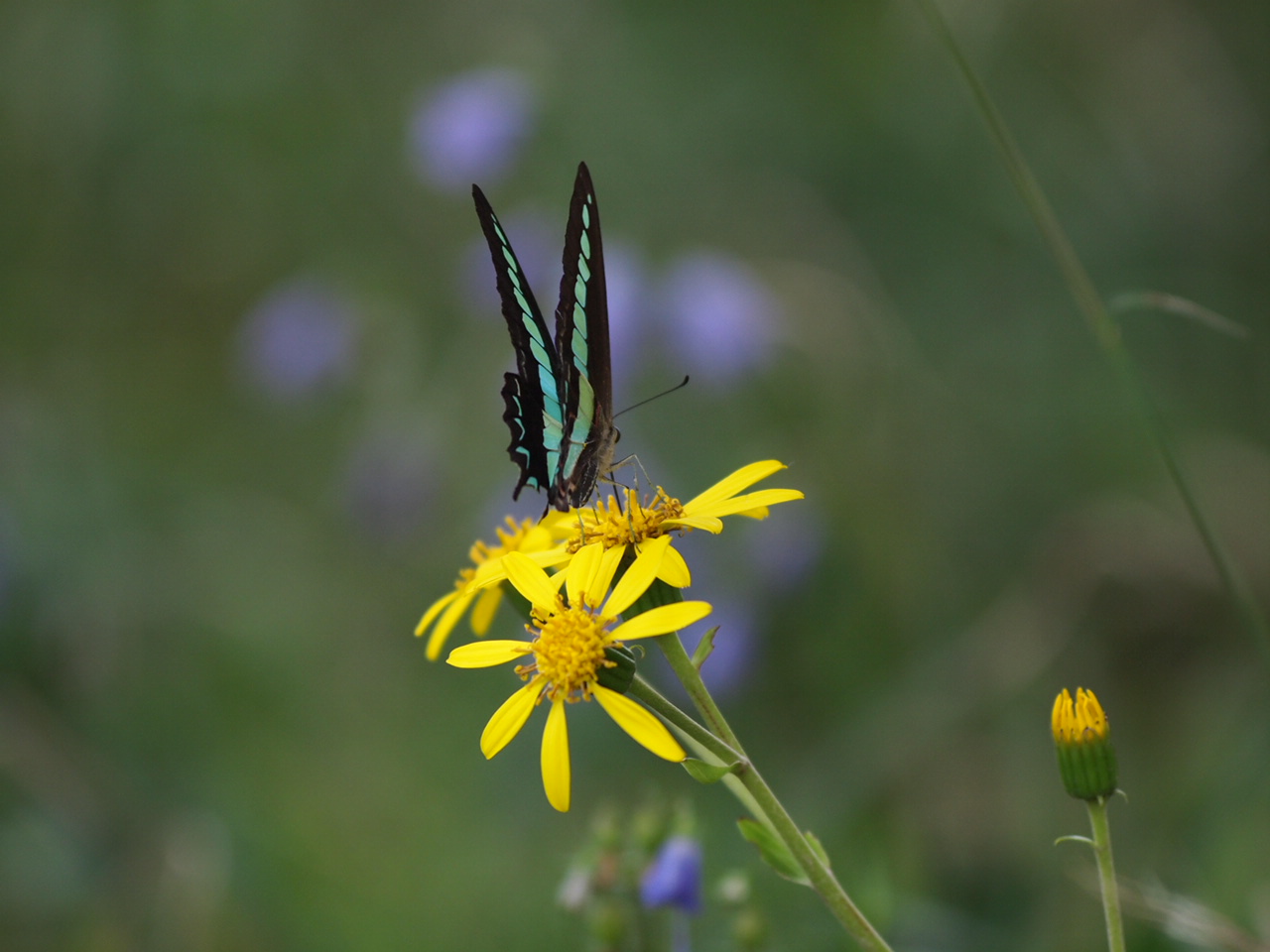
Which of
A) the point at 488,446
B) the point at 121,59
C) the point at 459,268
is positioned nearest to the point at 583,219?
the point at 459,268

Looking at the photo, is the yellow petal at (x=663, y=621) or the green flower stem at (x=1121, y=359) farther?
the green flower stem at (x=1121, y=359)

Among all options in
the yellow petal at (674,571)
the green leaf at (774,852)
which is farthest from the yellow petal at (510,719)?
the green leaf at (774,852)

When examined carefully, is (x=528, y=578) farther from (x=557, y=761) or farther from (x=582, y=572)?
(x=557, y=761)

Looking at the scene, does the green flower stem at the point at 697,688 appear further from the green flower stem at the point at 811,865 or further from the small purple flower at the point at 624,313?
the small purple flower at the point at 624,313

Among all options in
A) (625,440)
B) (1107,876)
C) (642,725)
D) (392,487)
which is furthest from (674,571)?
(392,487)

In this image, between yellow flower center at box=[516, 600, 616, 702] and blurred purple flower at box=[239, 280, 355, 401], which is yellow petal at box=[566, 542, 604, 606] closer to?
yellow flower center at box=[516, 600, 616, 702]

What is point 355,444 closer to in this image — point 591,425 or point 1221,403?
point 591,425
